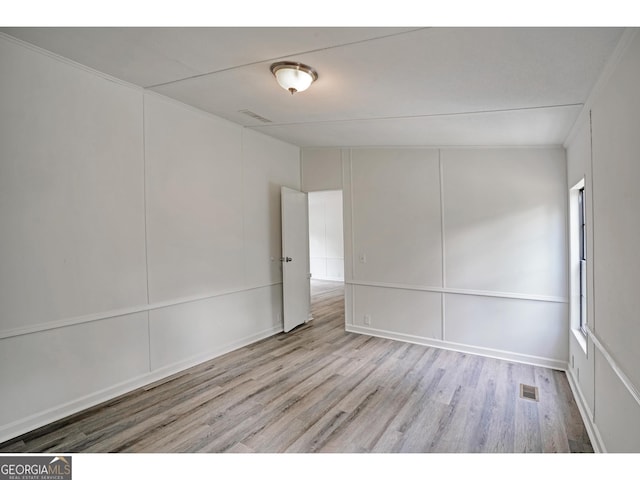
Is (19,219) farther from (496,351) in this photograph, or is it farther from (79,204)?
(496,351)

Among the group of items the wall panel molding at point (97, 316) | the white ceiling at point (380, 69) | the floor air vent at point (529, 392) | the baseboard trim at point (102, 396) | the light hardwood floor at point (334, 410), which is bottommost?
the floor air vent at point (529, 392)

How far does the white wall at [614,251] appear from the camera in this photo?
1.55 metres

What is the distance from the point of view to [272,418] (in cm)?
255

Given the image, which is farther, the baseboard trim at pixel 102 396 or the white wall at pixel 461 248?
the white wall at pixel 461 248

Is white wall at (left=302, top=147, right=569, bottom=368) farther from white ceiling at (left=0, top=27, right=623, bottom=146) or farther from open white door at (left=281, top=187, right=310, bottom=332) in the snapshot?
open white door at (left=281, top=187, right=310, bottom=332)

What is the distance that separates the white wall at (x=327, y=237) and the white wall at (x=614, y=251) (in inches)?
284

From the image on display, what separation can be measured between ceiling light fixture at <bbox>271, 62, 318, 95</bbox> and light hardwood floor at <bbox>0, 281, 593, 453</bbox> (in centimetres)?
255

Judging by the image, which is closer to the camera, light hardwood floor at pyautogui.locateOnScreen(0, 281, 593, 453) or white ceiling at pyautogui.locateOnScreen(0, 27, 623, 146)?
white ceiling at pyautogui.locateOnScreen(0, 27, 623, 146)

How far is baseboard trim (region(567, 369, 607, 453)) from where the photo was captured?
2.12 metres

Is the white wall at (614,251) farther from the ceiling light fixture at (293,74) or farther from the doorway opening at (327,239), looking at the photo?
the doorway opening at (327,239)

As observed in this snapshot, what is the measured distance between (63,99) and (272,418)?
2.95 metres

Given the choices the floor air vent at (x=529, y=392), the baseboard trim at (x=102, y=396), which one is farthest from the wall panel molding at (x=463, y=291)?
the baseboard trim at (x=102, y=396)

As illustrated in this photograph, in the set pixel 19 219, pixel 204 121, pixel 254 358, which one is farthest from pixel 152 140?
pixel 254 358

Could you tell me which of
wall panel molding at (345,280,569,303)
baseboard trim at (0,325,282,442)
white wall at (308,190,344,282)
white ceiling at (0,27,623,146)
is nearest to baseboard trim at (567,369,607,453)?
wall panel molding at (345,280,569,303)
